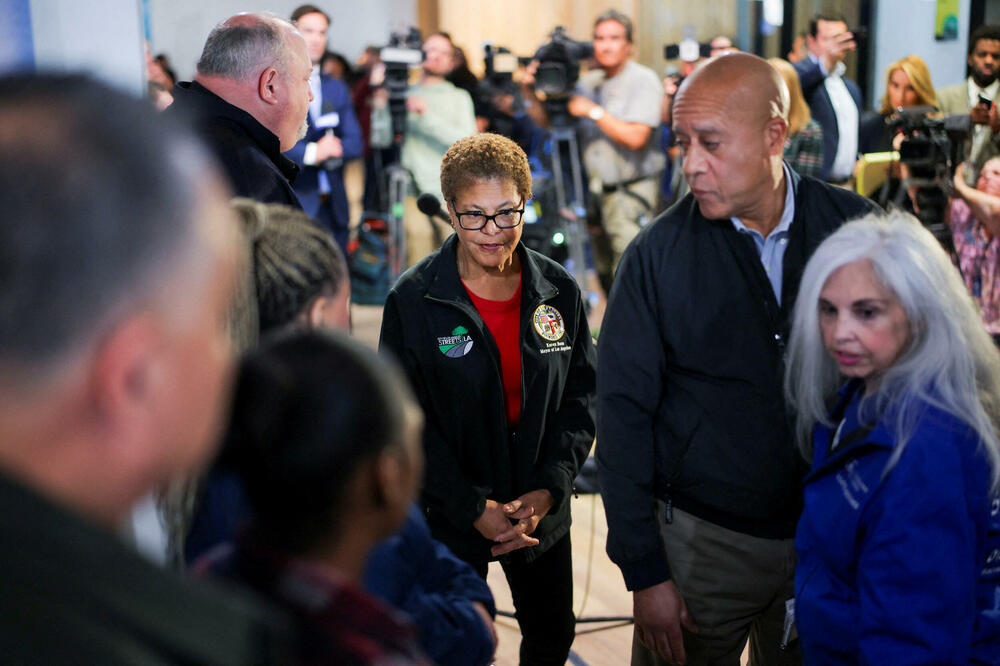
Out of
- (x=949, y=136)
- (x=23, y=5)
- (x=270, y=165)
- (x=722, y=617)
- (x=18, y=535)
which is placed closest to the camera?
(x=18, y=535)

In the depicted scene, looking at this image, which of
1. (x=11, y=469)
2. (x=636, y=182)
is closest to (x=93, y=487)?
(x=11, y=469)

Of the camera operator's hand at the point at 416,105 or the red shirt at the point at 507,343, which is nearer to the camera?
the red shirt at the point at 507,343

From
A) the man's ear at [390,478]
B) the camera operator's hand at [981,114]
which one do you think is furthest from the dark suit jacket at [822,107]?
the man's ear at [390,478]

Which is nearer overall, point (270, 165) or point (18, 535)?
point (18, 535)

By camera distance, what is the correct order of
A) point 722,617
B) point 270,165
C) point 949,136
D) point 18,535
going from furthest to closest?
1. point 949,136
2. point 270,165
3. point 722,617
4. point 18,535

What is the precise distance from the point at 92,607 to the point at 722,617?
4.99ft

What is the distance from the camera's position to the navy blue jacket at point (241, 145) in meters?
1.89

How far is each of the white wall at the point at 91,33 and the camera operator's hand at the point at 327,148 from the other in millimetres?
4042

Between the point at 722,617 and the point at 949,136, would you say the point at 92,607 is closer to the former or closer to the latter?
the point at 722,617

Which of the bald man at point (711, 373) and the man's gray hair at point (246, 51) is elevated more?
the man's gray hair at point (246, 51)

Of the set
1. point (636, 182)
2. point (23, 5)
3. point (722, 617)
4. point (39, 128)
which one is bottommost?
point (722, 617)

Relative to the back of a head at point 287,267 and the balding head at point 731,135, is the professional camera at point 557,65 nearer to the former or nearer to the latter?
the balding head at point 731,135

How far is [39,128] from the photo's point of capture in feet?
1.55

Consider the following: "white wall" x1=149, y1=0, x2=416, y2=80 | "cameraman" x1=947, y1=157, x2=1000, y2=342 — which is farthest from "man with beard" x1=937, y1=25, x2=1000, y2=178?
"white wall" x1=149, y1=0, x2=416, y2=80
